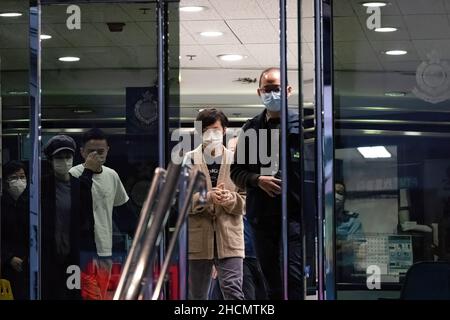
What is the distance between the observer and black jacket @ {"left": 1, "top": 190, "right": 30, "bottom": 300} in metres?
7.78

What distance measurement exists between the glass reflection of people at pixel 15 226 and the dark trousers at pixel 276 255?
1394mm

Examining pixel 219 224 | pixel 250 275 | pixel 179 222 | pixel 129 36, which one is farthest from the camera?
pixel 219 224

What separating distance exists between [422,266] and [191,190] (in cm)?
167

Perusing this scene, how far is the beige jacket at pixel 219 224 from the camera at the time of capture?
8133mm

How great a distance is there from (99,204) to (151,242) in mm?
2942

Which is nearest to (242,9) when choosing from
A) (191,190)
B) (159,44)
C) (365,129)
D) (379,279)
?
(159,44)

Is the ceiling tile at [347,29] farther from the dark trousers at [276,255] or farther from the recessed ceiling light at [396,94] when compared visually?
the dark trousers at [276,255]

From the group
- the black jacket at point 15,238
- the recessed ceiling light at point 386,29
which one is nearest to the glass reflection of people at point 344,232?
the recessed ceiling light at point 386,29

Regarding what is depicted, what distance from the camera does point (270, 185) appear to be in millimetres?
7785

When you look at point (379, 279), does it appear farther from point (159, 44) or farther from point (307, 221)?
point (159, 44)

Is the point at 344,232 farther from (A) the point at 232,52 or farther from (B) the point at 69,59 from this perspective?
(B) the point at 69,59

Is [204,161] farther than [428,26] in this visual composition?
Yes

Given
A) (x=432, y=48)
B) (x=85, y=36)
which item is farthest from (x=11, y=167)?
(x=432, y=48)

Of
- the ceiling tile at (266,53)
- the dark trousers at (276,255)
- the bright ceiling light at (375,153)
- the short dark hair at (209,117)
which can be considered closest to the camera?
the bright ceiling light at (375,153)
